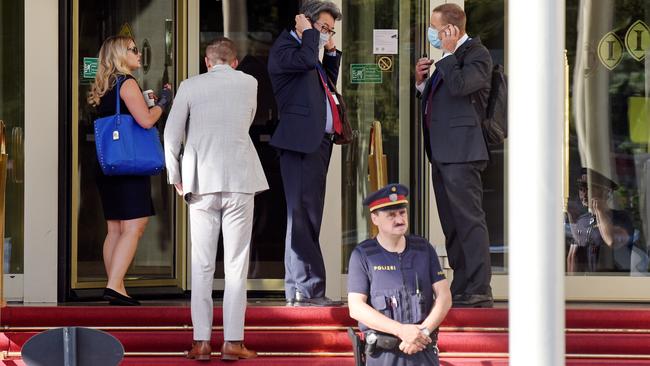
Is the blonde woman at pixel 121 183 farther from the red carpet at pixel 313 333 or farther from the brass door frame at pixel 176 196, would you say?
the brass door frame at pixel 176 196

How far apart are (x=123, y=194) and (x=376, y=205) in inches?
86.3

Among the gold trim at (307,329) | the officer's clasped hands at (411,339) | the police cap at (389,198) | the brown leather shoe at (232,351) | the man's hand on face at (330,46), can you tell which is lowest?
the brown leather shoe at (232,351)

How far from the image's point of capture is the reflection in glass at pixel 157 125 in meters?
9.58

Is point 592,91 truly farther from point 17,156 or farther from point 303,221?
point 17,156

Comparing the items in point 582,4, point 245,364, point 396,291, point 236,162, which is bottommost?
point 245,364

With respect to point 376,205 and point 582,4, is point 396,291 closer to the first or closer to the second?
point 376,205

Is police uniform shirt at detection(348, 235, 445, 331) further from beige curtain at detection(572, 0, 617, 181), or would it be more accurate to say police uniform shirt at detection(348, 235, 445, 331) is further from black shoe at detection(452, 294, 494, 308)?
beige curtain at detection(572, 0, 617, 181)

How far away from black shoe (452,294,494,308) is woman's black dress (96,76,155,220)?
6.35 ft

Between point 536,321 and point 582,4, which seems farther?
point 582,4

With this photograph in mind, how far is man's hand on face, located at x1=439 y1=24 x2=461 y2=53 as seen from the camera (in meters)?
8.34

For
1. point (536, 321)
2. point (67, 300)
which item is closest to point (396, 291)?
point (536, 321)

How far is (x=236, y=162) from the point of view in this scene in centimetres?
787

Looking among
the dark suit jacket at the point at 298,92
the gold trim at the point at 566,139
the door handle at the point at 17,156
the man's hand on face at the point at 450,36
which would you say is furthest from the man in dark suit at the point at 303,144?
the door handle at the point at 17,156

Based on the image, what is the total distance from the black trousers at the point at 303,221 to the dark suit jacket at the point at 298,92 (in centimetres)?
10
